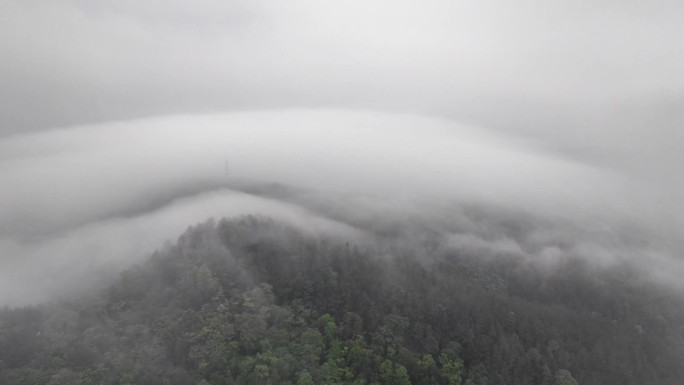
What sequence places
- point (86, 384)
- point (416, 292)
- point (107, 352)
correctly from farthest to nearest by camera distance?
point (416, 292), point (107, 352), point (86, 384)

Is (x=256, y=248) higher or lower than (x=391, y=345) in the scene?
higher

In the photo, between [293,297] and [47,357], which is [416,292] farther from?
[47,357]

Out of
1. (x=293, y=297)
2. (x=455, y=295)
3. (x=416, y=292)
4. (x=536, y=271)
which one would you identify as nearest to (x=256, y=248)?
(x=293, y=297)

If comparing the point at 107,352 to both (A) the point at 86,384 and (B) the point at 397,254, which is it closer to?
(A) the point at 86,384

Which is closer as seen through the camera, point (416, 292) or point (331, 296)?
point (331, 296)

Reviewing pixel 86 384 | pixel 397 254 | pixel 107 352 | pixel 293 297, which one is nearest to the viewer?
pixel 86 384

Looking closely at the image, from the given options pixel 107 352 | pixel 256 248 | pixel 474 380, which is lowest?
pixel 474 380
